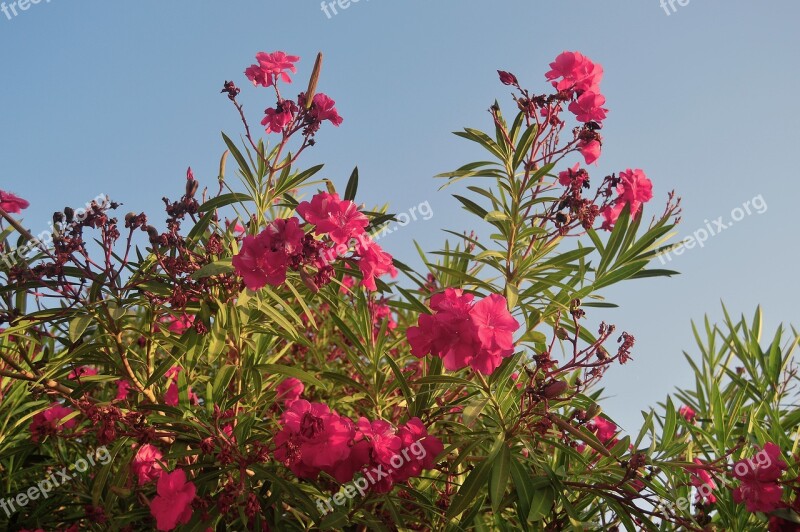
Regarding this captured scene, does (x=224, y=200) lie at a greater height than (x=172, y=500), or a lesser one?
greater

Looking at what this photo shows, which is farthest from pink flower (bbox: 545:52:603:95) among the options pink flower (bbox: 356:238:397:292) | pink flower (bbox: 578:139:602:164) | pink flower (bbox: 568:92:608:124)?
pink flower (bbox: 356:238:397:292)

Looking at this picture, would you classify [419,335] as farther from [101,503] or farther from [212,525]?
[101,503]

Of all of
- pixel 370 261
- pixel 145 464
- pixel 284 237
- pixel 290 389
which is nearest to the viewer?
pixel 284 237

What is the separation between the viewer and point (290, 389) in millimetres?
2529

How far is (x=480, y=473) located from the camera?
189cm

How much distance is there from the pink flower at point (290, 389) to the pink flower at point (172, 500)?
711 millimetres

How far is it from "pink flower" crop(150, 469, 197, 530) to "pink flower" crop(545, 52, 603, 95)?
178 centimetres

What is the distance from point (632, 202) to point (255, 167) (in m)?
1.37

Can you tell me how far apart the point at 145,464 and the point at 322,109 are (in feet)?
4.27

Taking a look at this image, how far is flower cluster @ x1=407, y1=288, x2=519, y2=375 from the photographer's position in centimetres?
172

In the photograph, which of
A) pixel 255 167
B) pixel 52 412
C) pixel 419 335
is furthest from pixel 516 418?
pixel 52 412

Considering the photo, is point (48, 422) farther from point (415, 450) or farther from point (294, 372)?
point (415, 450)

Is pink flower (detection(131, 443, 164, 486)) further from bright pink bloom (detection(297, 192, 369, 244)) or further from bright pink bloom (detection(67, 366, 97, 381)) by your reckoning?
bright pink bloom (detection(297, 192, 369, 244))

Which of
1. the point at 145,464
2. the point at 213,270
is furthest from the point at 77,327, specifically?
the point at 145,464
